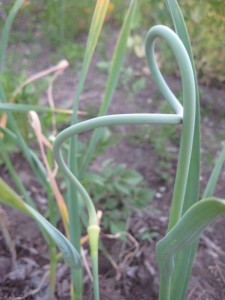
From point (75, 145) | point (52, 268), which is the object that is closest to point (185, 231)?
point (75, 145)

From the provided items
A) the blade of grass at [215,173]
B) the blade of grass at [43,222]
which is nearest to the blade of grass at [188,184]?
the blade of grass at [215,173]

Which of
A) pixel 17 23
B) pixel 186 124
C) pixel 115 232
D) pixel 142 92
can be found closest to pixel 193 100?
pixel 186 124

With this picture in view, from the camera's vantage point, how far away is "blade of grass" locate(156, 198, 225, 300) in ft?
1.36

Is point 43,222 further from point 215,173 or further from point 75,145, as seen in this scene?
point 215,173

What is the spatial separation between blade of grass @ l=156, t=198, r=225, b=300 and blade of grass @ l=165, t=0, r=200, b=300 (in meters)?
0.05

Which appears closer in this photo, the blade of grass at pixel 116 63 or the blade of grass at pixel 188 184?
the blade of grass at pixel 188 184

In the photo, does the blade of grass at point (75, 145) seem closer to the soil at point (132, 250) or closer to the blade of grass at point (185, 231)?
the blade of grass at point (185, 231)

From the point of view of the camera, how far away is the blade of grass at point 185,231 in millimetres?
416

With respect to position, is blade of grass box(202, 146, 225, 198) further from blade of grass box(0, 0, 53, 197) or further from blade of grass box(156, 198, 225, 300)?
blade of grass box(0, 0, 53, 197)

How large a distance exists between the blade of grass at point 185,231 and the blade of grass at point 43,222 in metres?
0.14

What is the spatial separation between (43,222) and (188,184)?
0.85ft

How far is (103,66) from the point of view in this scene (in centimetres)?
182

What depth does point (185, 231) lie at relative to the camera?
48 centimetres

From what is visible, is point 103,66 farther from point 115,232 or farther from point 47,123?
point 115,232
